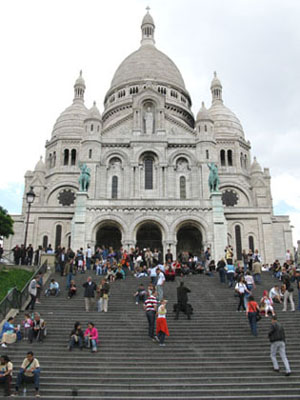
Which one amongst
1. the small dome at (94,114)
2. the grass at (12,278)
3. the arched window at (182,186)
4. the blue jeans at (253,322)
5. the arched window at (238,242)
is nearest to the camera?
the blue jeans at (253,322)

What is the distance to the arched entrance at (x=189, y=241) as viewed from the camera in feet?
121

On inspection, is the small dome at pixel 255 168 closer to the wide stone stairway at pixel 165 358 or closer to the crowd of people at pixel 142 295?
the crowd of people at pixel 142 295

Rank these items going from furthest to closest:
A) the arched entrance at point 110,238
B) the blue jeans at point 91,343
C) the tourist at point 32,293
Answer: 1. the arched entrance at point 110,238
2. the tourist at point 32,293
3. the blue jeans at point 91,343

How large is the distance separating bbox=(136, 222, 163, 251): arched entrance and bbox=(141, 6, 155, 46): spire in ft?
131

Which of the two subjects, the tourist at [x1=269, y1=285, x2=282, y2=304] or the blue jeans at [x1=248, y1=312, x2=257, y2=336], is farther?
the tourist at [x1=269, y1=285, x2=282, y2=304]

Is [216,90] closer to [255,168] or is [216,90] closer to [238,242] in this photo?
[255,168]

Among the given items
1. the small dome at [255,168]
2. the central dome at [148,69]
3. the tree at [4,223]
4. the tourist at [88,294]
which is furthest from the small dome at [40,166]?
the tourist at [88,294]

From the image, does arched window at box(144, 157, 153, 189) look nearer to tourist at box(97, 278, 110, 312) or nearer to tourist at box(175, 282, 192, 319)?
tourist at box(97, 278, 110, 312)

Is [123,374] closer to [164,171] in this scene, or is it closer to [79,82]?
[164,171]

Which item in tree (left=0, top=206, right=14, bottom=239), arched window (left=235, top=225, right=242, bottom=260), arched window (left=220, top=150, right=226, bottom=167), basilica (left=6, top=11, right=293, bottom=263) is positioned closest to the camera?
tree (left=0, top=206, right=14, bottom=239)

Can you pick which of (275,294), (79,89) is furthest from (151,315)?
(79,89)

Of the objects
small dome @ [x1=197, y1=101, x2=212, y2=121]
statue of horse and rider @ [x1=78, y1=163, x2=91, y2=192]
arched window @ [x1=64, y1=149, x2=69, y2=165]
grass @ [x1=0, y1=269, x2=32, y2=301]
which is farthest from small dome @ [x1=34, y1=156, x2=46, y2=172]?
grass @ [x1=0, y1=269, x2=32, y2=301]

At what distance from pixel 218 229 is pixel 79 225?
413 inches

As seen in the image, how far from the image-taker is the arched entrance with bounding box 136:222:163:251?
119 feet
